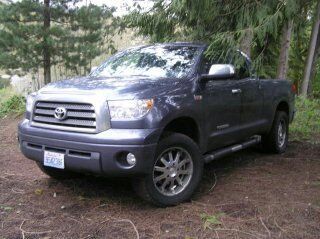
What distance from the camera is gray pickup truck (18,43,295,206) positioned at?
434 cm

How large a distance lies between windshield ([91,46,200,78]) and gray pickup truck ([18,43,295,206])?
0.01 meters

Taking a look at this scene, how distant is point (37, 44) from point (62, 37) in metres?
0.78

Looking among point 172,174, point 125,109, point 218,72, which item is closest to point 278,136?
point 218,72

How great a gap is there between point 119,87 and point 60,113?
2.23 feet

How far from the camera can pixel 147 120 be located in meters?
4.38

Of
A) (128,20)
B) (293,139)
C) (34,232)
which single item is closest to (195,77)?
(34,232)

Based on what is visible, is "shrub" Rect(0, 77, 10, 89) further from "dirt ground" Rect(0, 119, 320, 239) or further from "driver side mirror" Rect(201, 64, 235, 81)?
"driver side mirror" Rect(201, 64, 235, 81)

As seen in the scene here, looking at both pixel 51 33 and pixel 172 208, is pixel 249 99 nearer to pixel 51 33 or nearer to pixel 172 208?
pixel 172 208

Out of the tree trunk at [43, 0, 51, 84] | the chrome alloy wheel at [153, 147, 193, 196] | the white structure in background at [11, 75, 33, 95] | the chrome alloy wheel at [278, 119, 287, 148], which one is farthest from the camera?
the white structure in background at [11, 75, 33, 95]

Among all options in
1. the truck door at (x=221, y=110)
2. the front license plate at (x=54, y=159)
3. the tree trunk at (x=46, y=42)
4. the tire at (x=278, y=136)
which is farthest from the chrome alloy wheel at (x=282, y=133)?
the tree trunk at (x=46, y=42)

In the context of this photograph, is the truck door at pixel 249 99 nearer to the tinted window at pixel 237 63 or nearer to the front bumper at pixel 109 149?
the tinted window at pixel 237 63

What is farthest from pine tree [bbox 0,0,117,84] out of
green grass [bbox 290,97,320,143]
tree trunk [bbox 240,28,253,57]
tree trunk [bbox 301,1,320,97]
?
tree trunk [bbox 240,28,253,57]

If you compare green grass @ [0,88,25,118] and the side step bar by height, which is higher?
the side step bar

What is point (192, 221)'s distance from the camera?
4.34m
